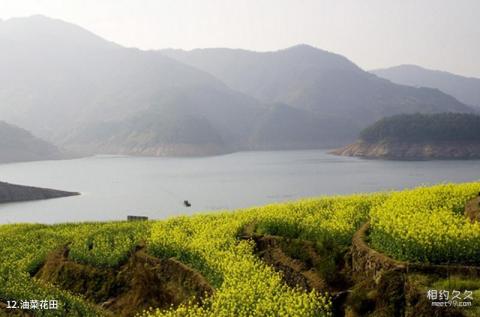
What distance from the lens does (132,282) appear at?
1920cm

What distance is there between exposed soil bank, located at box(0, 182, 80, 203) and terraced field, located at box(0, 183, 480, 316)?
98.9 m

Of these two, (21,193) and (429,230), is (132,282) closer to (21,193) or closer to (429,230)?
(429,230)

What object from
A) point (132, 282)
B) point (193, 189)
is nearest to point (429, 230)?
point (132, 282)

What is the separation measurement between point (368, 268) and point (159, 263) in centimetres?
870

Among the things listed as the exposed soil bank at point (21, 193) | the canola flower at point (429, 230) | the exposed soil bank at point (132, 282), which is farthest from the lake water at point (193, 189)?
the canola flower at point (429, 230)

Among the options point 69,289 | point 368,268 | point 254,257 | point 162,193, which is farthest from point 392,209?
point 162,193

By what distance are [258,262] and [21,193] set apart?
114506mm

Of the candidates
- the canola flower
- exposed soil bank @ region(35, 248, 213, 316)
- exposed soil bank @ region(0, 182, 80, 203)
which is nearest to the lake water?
exposed soil bank @ region(0, 182, 80, 203)

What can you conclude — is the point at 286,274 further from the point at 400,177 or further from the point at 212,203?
the point at 400,177

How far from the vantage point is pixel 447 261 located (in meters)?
12.3

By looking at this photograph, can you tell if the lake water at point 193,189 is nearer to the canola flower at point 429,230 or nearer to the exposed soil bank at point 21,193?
the exposed soil bank at point 21,193

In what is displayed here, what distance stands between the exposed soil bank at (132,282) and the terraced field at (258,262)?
0.05m

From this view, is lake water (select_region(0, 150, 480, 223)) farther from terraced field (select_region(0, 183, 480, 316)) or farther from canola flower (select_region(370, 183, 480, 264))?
canola flower (select_region(370, 183, 480, 264))

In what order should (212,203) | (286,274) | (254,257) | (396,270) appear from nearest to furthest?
1. (396,270)
2. (286,274)
3. (254,257)
4. (212,203)
